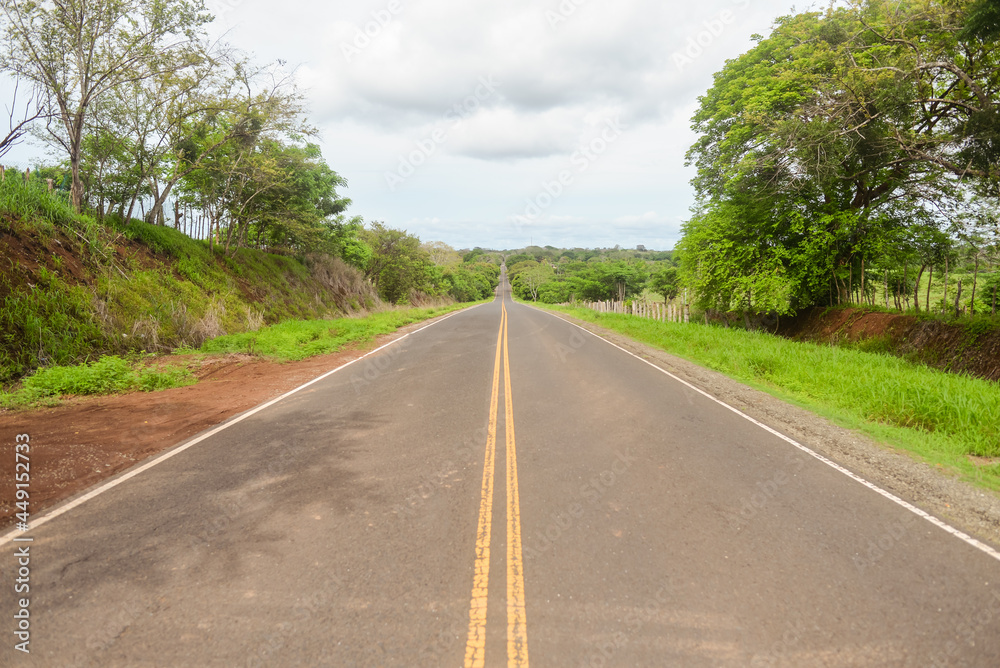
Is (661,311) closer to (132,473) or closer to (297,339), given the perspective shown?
(297,339)

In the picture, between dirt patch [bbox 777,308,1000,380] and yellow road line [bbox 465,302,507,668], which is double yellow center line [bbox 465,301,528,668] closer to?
yellow road line [bbox 465,302,507,668]

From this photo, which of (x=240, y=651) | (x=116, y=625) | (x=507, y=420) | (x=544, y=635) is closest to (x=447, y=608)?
(x=544, y=635)

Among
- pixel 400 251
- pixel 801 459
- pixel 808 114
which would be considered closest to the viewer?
pixel 801 459

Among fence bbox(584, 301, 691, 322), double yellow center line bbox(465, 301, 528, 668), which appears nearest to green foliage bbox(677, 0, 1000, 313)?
fence bbox(584, 301, 691, 322)

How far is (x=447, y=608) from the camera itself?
9.68ft

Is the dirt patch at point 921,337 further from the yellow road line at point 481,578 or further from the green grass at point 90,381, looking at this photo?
the green grass at point 90,381

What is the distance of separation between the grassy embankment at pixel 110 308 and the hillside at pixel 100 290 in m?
0.03

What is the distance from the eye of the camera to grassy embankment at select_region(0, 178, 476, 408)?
8.74m

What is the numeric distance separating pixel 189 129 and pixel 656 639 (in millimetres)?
20784

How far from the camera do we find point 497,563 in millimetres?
3430

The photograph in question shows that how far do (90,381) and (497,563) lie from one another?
900 centimetres

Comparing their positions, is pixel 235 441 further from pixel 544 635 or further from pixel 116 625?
pixel 544 635

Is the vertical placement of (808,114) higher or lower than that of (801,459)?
higher

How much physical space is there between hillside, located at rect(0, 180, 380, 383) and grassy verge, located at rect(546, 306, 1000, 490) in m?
14.9
